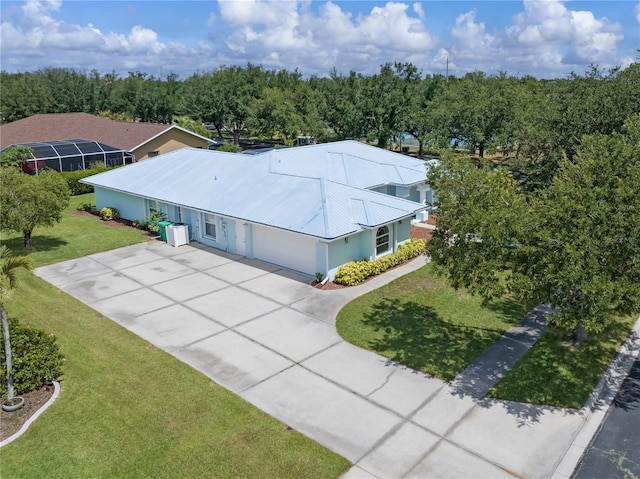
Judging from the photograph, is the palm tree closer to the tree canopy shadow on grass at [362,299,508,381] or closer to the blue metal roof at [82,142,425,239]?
the tree canopy shadow on grass at [362,299,508,381]

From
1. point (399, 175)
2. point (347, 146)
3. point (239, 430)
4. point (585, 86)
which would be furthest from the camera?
point (347, 146)

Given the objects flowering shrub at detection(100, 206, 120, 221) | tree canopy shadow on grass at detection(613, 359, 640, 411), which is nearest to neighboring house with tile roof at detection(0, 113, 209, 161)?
flowering shrub at detection(100, 206, 120, 221)

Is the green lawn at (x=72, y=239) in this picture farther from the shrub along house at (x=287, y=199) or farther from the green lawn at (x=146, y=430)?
the green lawn at (x=146, y=430)

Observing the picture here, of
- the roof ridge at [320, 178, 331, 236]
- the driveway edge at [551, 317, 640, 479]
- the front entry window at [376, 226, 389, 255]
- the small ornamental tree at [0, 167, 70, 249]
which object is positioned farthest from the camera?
the front entry window at [376, 226, 389, 255]

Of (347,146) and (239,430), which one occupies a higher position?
(347,146)

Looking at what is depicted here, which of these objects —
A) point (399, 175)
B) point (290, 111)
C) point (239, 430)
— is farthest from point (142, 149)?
point (239, 430)

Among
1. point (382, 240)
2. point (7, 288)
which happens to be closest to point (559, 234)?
point (382, 240)

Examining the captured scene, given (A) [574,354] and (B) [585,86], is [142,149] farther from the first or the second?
(A) [574,354]
